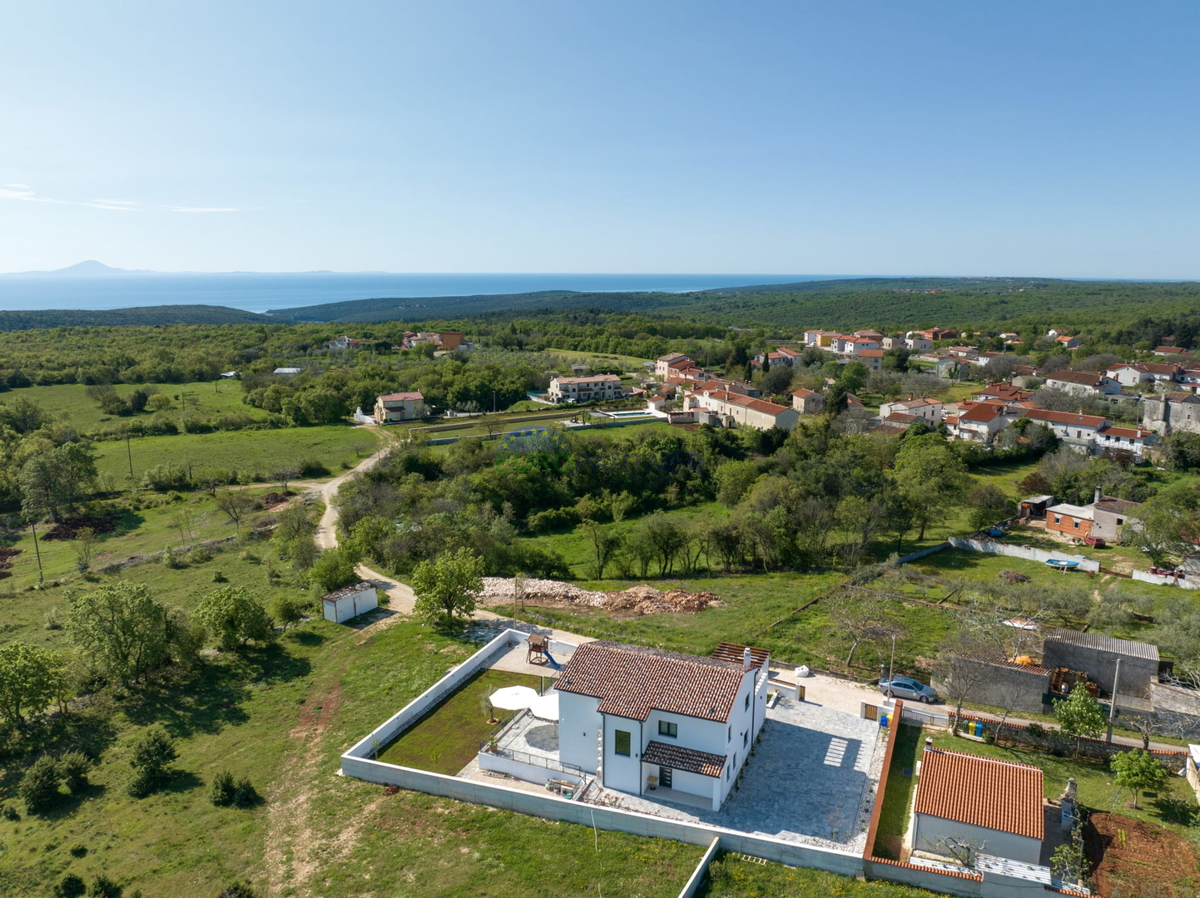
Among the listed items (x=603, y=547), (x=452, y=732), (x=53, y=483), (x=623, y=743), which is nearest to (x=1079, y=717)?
(x=623, y=743)

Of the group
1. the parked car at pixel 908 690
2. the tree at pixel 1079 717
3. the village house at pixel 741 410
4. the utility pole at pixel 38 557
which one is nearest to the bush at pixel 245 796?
the parked car at pixel 908 690

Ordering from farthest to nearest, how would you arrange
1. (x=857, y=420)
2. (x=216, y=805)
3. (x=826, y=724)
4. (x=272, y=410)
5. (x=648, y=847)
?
(x=272, y=410)
(x=857, y=420)
(x=826, y=724)
(x=216, y=805)
(x=648, y=847)

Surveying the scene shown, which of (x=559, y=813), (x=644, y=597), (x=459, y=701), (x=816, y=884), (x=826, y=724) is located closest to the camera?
(x=816, y=884)

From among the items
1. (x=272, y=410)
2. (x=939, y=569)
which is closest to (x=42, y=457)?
(x=272, y=410)

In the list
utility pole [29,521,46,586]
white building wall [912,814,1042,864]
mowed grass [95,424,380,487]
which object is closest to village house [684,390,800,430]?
mowed grass [95,424,380,487]

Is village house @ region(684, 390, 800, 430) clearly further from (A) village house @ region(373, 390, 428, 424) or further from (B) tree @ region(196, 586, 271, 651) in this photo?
(B) tree @ region(196, 586, 271, 651)

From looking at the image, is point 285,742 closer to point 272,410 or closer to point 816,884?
point 816,884

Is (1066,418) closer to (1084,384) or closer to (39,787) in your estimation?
(1084,384)

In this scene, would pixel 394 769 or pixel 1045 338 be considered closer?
pixel 394 769
